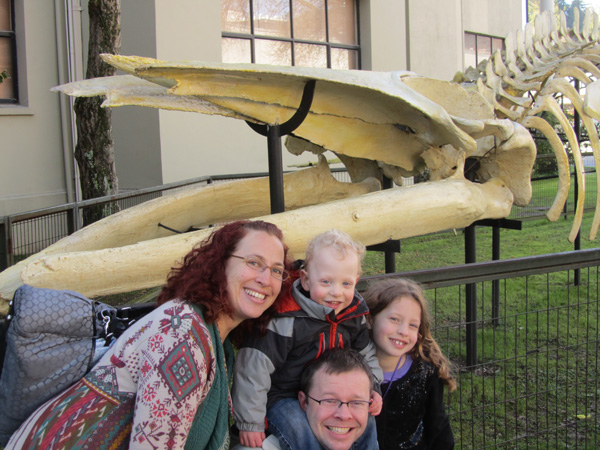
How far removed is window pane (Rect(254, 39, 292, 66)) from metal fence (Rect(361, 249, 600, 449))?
219 inches

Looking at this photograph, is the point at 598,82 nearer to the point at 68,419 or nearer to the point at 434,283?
the point at 434,283

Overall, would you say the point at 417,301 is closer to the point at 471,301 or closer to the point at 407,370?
the point at 407,370

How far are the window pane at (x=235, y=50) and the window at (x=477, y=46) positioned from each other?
6.42 meters

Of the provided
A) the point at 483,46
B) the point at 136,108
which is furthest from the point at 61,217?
the point at 483,46

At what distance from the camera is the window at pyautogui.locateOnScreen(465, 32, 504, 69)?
1461 cm

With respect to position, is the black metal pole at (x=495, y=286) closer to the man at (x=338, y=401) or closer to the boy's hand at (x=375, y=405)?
the boy's hand at (x=375, y=405)

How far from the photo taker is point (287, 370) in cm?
221

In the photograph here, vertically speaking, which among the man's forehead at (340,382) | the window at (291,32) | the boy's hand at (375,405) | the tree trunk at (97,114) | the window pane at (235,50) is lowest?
the boy's hand at (375,405)

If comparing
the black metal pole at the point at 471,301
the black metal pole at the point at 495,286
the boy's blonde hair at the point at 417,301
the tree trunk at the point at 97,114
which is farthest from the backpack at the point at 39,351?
the tree trunk at the point at 97,114

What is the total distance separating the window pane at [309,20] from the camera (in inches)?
437

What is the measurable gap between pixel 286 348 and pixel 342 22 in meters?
10.7

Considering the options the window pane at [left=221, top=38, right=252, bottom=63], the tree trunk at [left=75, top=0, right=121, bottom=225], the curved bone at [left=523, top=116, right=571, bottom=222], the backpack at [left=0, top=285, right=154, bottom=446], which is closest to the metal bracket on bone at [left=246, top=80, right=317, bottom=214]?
the backpack at [left=0, top=285, right=154, bottom=446]

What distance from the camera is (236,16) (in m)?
10.4

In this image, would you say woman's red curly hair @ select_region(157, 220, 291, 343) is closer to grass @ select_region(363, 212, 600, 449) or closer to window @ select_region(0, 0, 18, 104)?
grass @ select_region(363, 212, 600, 449)
